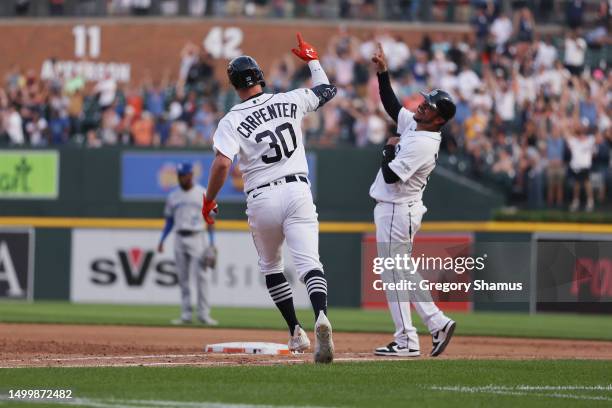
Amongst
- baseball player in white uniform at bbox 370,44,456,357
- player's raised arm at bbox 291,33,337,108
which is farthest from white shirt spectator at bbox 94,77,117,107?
player's raised arm at bbox 291,33,337,108

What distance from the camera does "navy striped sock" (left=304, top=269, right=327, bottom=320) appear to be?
953 cm

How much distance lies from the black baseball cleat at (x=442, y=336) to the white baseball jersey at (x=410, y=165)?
1.17 meters

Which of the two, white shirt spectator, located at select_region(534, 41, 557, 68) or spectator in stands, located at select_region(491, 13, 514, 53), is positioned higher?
spectator in stands, located at select_region(491, 13, 514, 53)

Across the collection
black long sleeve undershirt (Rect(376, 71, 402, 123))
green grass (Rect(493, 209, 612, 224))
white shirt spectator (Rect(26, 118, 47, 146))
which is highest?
black long sleeve undershirt (Rect(376, 71, 402, 123))

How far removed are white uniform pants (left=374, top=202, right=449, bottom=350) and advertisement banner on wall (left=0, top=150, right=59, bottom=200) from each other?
561 inches

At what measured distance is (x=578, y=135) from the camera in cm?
2203

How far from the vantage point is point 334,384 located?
8.22m

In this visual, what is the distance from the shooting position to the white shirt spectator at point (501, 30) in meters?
25.6

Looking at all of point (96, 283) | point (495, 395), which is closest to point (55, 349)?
point (495, 395)

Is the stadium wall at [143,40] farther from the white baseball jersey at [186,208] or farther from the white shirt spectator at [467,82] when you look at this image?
the white baseball jersey at [186,208]

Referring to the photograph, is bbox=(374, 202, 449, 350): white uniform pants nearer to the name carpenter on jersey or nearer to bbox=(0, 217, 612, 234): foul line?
the name carpenter on jersey

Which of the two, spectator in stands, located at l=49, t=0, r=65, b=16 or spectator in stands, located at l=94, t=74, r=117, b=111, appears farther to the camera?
spectator in stands, located at l=49, t=0, r=65, b=16

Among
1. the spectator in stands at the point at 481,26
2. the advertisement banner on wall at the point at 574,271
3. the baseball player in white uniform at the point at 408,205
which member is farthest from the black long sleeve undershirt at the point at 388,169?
the spectator in stands at the point at 481,26

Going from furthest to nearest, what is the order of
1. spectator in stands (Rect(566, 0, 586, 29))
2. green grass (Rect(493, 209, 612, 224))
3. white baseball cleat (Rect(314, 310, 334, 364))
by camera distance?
spectator in stands (Rect(566, 0, 586, 29)) < green grass (Rect(493, 209, 612, 224)) < white baseball cleat (Rect(314, 310, 334, 364))
